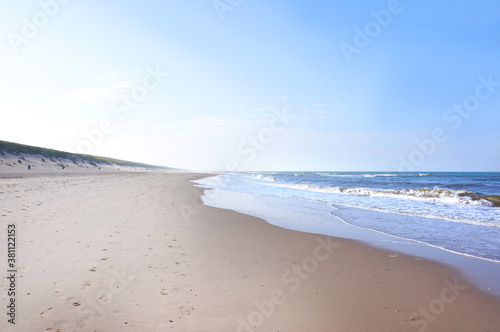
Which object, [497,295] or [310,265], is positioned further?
[310,265]

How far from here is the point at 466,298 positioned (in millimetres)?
4816

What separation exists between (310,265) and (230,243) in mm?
2767

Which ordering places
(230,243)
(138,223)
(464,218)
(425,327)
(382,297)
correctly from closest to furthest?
1. (425,327)
2. (382,297)
3. (230,243)
4. (138,223)
5. (464,218)

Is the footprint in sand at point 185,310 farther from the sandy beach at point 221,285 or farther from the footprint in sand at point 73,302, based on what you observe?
the footprint in sand at point 73,302

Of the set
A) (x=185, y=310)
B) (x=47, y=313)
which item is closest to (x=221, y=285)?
(x=185, y=310)

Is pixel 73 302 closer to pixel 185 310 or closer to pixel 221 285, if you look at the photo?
pixel 185 310

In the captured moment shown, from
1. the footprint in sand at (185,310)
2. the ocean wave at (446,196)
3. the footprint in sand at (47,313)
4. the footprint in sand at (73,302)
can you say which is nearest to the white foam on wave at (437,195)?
the ocean wave at (446,196)

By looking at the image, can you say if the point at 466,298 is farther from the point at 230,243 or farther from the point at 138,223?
the point at 138,223

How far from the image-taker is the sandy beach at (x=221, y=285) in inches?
155

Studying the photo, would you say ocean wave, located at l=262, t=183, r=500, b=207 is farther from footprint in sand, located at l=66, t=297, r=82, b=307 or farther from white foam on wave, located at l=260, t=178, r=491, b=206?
footprint in sand, located at l=66, t=297, r=82, b=307

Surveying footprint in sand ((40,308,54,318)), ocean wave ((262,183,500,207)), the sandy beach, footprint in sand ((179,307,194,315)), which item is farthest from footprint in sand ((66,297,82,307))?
ocean wave ((262,183,500,207))

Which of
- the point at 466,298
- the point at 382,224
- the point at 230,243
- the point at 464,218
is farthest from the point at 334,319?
the point at 464,218

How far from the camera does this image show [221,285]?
5.14 m

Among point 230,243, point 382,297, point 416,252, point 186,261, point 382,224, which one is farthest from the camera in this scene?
point 382,224
